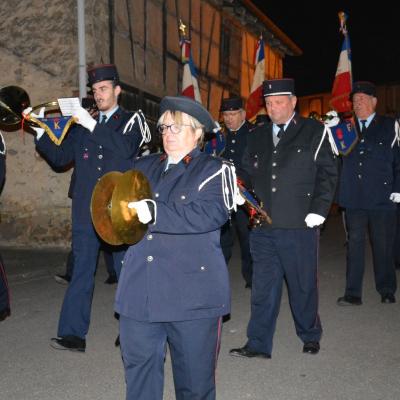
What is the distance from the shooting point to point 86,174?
468 centimetres

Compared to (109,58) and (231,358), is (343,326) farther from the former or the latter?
(109,58)

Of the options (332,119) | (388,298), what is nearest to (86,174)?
(332,119)

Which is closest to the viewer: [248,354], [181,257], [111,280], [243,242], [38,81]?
[181,257]

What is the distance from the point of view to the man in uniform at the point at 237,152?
23.7 ft

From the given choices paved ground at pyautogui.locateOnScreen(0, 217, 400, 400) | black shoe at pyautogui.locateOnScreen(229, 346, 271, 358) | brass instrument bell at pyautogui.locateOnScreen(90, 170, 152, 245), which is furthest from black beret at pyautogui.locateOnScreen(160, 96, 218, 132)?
black shoe at pyautogui.locateOnScreen(229, 346, 271, 358)

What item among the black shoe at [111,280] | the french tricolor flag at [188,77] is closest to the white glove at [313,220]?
the black shoe at [111,280]

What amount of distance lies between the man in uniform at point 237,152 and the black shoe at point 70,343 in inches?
114

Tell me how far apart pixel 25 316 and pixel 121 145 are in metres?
2.43

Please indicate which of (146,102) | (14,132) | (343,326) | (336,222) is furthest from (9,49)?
(336,222)

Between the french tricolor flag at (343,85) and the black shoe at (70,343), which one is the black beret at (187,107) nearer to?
the black shoe at (70,343)

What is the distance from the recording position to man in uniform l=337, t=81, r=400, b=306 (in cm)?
636

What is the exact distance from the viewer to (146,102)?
41.0 feet

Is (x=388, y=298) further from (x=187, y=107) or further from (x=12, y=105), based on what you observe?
(x=12, y=105)

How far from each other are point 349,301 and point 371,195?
3.83 ft
